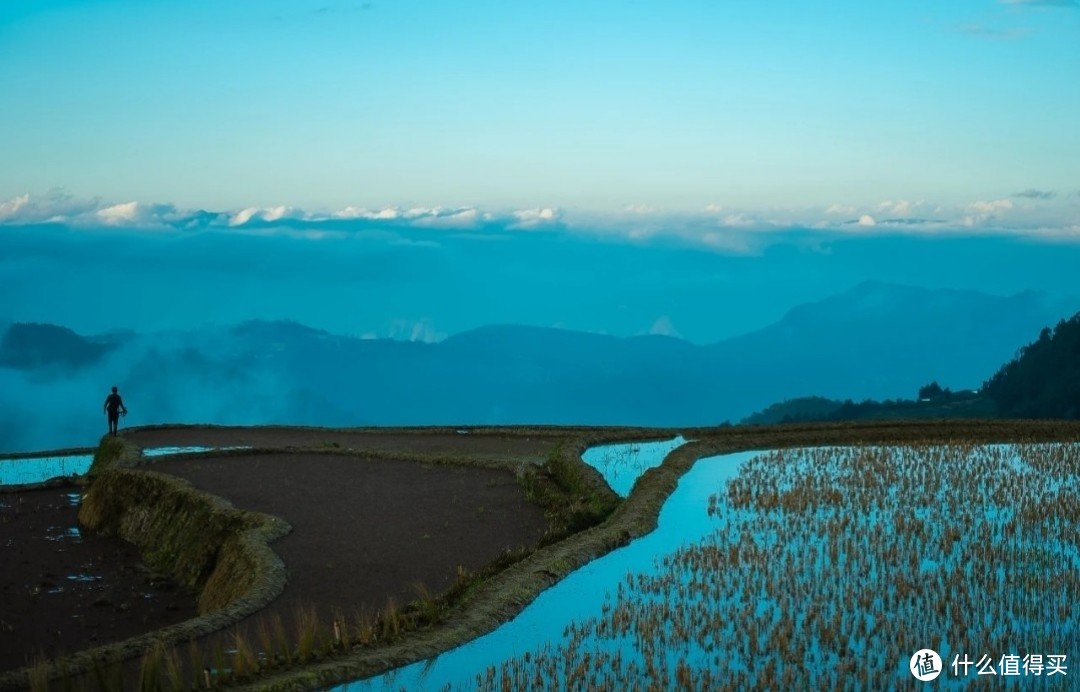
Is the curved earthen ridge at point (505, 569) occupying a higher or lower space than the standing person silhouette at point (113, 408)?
lower

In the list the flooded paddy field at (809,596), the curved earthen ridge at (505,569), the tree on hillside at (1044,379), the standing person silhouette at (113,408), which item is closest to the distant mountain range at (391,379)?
the tree on hillside at (1044,379)

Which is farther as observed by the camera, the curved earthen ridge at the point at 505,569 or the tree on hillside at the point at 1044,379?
the tree on hillside at the point at 1044,379

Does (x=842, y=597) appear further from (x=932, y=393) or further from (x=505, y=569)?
(x=932, y=393)

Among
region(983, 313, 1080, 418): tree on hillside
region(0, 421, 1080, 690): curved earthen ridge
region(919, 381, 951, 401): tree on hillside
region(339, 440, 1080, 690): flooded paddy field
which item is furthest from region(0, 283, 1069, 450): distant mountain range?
region(339, 440, 1080, 690): flooded paddy field

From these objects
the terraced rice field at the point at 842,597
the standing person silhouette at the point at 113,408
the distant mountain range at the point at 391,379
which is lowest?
the terraced rice field at the point at 842,597

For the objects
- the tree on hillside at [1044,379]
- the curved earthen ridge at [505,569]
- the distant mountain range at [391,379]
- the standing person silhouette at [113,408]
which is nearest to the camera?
the curved earthen ridge at [505,569]

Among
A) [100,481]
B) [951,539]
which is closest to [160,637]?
[951,539]

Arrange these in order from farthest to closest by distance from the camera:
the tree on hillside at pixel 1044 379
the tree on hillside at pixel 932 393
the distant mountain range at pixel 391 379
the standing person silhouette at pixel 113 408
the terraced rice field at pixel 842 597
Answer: the distant mountain range at pixel 391 379
the tree on hillside at pixel 932 393
the tree on hillside at pixel 1044 379
the standing person silhouette at pixel 113 408
the terraced rice field at pixel 842 597

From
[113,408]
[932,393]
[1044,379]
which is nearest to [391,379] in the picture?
[932,393]

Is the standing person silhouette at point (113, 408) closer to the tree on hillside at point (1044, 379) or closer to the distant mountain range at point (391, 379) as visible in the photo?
the tree on hillside at point (1044, 379)
